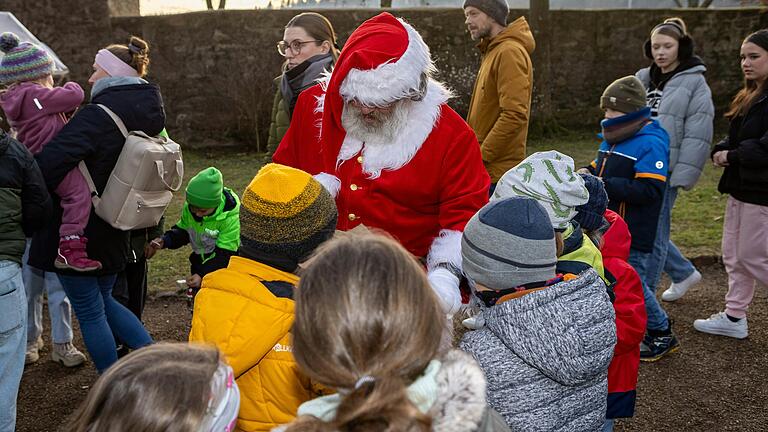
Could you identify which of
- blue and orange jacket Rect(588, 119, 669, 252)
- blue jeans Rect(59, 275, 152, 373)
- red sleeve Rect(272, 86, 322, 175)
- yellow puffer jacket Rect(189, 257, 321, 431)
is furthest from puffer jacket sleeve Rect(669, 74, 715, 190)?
blue jeans Rect(59, 275, 152, 373)

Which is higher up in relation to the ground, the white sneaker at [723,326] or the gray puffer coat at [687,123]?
the gray puffer coat at [687,123]

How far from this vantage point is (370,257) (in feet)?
4.02

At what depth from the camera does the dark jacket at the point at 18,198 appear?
2.60 m

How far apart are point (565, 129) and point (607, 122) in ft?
28.7

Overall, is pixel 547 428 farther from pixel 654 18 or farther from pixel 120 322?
pixel 654 18

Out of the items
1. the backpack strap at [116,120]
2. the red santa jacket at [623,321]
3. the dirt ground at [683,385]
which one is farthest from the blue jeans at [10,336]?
the red santa jacket at [623,321]

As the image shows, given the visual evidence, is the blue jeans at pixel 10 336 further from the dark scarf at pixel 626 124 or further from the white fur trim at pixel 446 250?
the dark scarf at pixel 626 124

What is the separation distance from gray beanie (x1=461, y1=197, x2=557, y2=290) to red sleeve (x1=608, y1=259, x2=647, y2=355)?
51 cm

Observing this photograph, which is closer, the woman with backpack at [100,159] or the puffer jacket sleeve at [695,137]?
the woman with backpack at [100,159]

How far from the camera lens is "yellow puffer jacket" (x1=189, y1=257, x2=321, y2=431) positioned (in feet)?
5.54

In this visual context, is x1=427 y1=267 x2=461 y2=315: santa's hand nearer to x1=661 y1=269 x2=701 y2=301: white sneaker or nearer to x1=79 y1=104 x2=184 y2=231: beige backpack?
x1=79 y1=104 x2=184 y2=231: beige backpack

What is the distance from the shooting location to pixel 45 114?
10.3 feet

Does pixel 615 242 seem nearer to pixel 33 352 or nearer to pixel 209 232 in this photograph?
pixel 209 232

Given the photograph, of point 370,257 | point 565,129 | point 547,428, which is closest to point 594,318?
point 547,428
